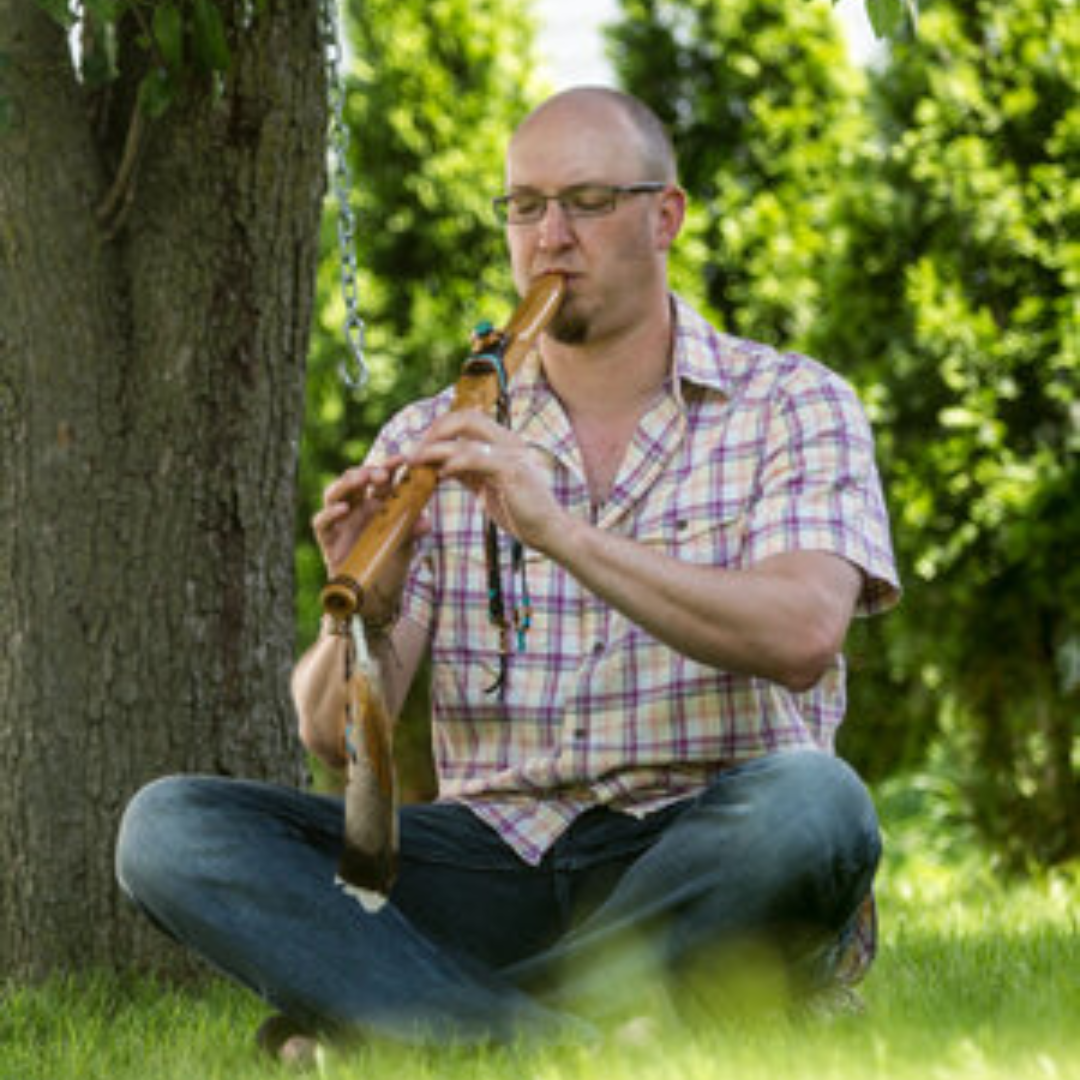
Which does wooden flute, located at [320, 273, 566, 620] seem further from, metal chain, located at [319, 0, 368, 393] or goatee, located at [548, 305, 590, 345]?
metal chain, located at [319, 0, 368, 393]

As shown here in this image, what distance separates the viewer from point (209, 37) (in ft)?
11.1

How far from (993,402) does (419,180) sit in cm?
343

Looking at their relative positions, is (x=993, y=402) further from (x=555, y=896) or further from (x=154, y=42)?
(x=555, y=896)

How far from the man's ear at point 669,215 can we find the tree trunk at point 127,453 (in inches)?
32.0

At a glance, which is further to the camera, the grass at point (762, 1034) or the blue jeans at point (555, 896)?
the blue jeans at point (555, 896)

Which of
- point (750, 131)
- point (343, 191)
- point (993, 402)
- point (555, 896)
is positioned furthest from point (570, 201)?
point (750, 131)

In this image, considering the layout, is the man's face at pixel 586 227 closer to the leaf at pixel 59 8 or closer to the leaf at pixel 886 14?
the leaf at pixel 886 14

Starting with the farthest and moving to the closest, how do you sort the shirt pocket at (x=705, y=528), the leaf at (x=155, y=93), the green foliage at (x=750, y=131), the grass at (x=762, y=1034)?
the green foliage at (x=750, y=131), the leaf at (x=155, y=93), the shirt pocket at (x=705, y=528), the grass at (x=762, y=1034)

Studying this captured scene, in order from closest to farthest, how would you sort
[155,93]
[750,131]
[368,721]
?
[368,721] → [155,93] → [750,131]

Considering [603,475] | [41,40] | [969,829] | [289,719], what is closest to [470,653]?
[603,475]

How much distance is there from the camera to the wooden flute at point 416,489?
2717 millimetres

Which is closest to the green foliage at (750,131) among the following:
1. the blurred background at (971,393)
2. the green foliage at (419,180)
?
the blurred background at (971,393)

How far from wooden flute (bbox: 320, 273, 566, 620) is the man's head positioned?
0.25 ft

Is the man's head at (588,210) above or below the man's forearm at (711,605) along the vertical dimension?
above
